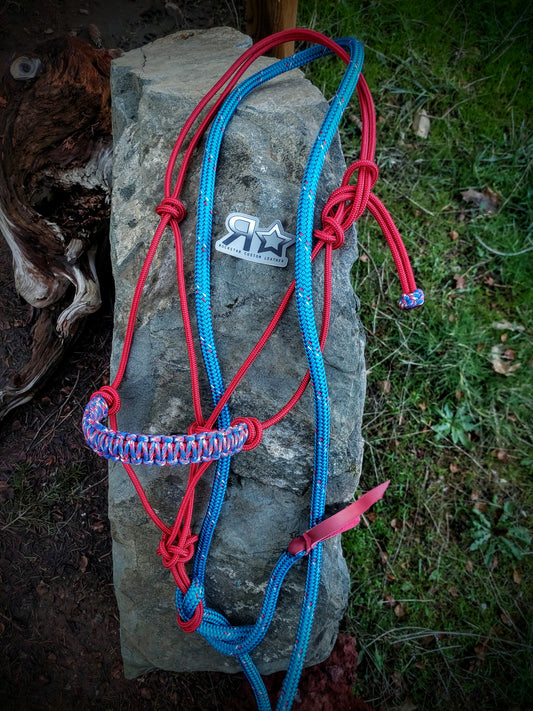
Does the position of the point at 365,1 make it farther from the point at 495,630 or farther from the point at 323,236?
the point at 495,630

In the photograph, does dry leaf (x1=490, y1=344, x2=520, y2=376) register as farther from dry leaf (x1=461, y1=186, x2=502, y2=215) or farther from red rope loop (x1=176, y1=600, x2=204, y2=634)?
red rope loop (x1=176, y1=600, x2=204, y2=634)

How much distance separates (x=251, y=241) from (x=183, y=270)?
23cm

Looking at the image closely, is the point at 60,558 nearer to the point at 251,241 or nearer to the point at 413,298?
the point at 251,241

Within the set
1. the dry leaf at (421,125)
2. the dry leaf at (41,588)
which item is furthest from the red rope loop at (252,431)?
the dry leaf at (421,125)

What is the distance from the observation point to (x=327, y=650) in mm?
1712

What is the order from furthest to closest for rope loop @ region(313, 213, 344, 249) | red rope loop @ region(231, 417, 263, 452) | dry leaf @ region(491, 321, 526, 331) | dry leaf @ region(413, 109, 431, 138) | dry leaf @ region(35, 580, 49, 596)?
dry leaf @ region(413, 109, 431, 138)
dry leaf @ region(491, 321, 526, 331)
dry leaf @ region(35, 580, 49, 596)
rope loop @ region(313, 213, 344, 249)
red rope loop @ region(231, 417, 263, 452)

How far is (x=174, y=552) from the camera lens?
55.9 inches

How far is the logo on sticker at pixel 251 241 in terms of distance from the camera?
1.51m

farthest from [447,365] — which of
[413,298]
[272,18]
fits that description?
[272,18]

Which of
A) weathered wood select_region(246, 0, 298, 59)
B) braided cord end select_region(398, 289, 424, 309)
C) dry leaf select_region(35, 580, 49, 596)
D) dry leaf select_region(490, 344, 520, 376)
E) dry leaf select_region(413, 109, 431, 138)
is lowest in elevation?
dry leaf select_region(35, 580, 49, 596)

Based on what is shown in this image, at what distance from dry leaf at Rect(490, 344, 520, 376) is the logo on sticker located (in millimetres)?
1595

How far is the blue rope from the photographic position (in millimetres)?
1405

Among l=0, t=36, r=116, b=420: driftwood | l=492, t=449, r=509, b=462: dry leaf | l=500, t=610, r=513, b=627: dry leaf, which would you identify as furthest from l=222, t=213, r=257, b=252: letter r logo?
l=500, t=610, r=513, b=627: dry leaf

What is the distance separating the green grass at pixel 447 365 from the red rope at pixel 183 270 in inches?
40.5
